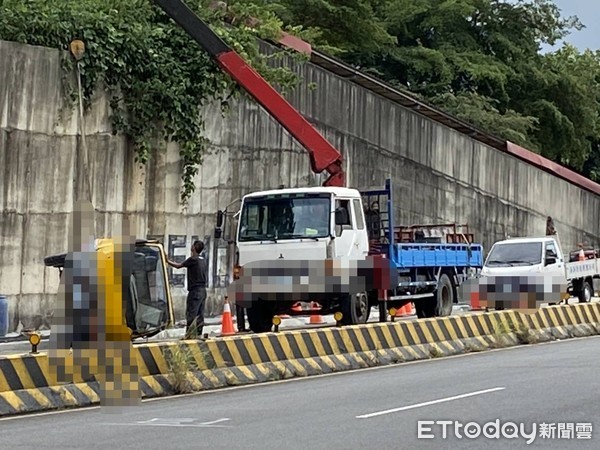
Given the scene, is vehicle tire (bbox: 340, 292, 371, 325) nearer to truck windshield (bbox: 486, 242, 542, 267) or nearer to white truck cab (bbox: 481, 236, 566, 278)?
white truck cab (bbox: 481, 236, 566, 278)

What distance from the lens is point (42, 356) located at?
41.5ft

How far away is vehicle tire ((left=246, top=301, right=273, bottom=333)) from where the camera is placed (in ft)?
68.0

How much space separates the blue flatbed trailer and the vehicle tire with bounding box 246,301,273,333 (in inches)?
93.5

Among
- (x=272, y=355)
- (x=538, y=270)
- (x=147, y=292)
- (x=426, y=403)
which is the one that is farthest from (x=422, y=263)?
(x=426, y=403)

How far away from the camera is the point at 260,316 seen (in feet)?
68.6

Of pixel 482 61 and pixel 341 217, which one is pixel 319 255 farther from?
pixel 482 61

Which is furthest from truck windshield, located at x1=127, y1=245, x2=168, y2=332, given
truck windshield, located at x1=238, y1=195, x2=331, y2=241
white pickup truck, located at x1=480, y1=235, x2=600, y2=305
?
white pickup truck, located at x1=480, y1=235, x2=600, y2=305

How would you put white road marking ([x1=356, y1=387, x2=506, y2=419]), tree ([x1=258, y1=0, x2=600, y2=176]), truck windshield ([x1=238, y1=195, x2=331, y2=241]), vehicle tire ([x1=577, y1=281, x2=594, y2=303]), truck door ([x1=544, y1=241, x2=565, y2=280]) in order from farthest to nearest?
tree ([x1=258, y1=0, x2=600, y2=176]) < vehicle tire ([x1=577, y1=281, x2=594, y2=303]) < truck door ([x1=544, y1=241, x2=565, y2=280]) < truck windshield ([x1=238, y1=195, x2=331, y2=241]) < white road marking ([x1=356, y1=387, x2=506, y2=419])

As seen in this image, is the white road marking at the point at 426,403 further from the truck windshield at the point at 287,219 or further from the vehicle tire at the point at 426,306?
the vehicle tire at the point at 426,306

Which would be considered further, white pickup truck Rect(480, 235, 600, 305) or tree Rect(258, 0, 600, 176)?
tree Rect(258, 0, 600, 176)

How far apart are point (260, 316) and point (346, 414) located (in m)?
9.10

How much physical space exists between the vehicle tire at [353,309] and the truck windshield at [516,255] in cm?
798

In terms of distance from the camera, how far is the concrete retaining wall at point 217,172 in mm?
22297

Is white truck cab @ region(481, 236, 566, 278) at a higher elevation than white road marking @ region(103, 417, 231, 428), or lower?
higher
